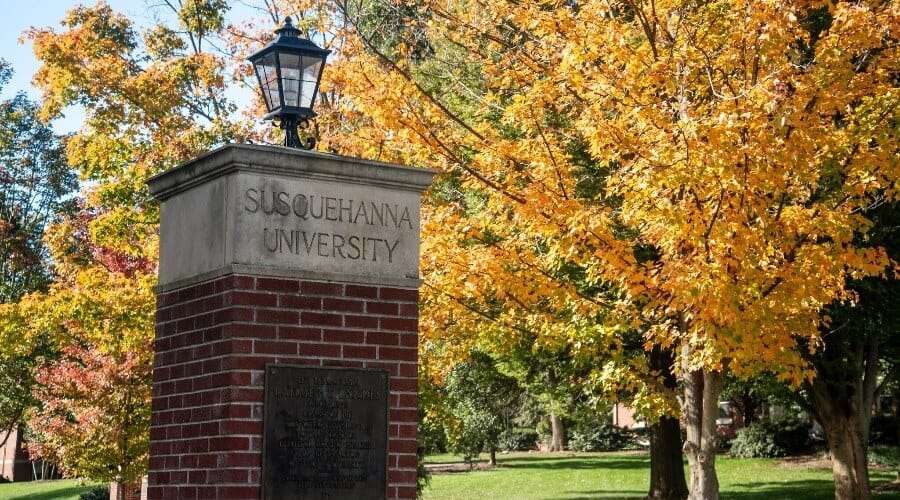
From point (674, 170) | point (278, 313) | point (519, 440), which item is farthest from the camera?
point (519, 440)

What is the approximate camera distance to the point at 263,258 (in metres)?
6.97

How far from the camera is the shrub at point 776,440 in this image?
114 feet

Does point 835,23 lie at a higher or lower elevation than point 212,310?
higher

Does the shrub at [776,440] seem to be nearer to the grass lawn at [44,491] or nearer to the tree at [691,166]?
the grass lawn at [44,491]

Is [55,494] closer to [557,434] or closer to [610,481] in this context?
[557,434]

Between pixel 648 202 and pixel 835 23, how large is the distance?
264 cm

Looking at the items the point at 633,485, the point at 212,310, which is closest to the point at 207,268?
the point at 212,310

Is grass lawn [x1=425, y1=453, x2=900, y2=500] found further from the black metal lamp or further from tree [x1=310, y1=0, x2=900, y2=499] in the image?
the black metal lamp

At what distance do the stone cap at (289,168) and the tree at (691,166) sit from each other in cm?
398

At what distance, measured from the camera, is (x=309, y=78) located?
778cm

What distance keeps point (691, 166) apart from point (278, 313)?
17.0 ft

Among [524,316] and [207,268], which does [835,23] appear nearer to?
[524,316]

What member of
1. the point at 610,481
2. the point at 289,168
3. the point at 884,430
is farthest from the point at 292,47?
the point at 884,430

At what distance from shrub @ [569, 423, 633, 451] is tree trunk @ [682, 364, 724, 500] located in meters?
29.7
